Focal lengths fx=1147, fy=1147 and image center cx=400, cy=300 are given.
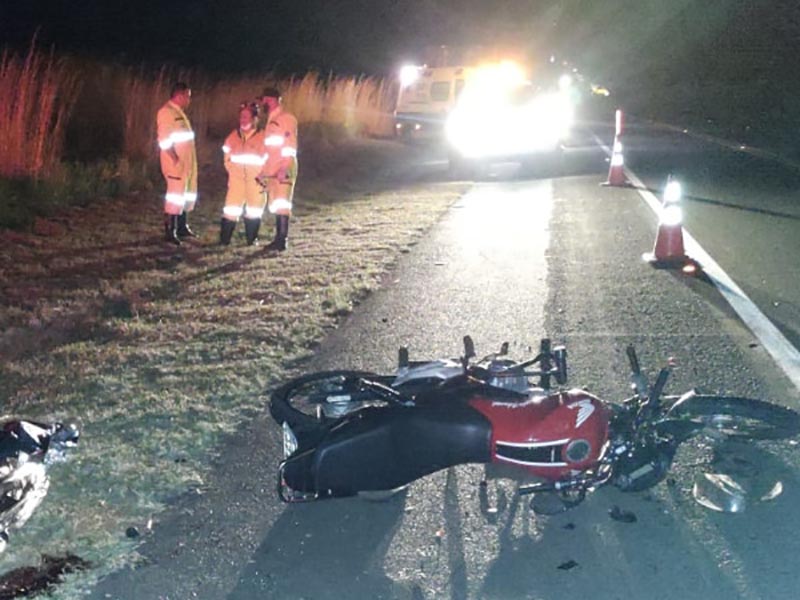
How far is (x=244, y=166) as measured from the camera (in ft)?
40.1

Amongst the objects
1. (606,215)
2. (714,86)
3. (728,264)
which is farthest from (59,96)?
(714,86)

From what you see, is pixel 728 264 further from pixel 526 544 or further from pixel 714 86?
pixel 714 86

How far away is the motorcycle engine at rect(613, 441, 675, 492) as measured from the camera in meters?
4.91

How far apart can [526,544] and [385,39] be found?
156ft

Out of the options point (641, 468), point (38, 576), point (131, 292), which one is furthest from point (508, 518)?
point (131, 292)

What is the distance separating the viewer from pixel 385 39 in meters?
50.4

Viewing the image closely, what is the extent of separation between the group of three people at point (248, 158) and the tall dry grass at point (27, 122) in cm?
318

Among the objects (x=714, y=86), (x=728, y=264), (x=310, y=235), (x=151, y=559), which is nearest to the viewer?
(x=151, y=559)

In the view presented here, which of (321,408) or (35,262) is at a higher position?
(321,408)

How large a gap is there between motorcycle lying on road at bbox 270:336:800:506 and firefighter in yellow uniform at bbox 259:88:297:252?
23.4ft

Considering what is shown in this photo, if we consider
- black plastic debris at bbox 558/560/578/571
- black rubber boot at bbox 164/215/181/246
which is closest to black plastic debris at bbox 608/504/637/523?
black plastic debris at bbox 558/560/578/571

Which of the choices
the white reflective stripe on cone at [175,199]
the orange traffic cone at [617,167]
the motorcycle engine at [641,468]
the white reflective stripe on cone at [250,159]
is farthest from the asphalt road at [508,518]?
the orange traffic cone at [617,167]

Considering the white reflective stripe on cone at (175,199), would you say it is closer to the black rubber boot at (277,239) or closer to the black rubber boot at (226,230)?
the black rubber boot at (226,230)

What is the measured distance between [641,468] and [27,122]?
1217 centimetres
